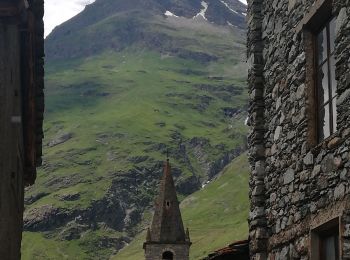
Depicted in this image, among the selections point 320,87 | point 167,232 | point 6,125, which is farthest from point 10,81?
point 167,232

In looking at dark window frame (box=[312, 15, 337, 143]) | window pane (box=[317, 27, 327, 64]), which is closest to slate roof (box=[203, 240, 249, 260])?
dark window frame (box=[312, 15, 337, 143])

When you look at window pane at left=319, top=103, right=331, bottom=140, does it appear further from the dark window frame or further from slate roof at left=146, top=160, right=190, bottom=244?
slate roof at left=146, top=160, right=190, bottom=244

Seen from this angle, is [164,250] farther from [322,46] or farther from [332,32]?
[332,32]

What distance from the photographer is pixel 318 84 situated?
10250 millimetres

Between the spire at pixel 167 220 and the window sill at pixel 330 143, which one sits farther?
the spire at pixel 167 220

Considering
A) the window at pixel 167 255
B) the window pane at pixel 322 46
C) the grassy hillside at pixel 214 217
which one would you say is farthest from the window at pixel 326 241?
the grassy hillside at pixel 214 217

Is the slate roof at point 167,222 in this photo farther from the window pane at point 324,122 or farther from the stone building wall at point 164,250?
the window pane at point 324,122

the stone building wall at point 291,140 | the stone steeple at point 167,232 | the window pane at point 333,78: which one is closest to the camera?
the stone building wall at point 291,140

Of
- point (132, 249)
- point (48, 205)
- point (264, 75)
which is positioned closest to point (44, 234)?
point (48, 205)

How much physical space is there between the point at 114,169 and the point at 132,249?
1490 inches

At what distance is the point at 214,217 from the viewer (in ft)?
568

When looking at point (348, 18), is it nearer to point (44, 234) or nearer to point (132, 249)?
point (132, 249)

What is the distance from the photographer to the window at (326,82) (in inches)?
382

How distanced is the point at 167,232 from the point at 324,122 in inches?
2110
